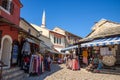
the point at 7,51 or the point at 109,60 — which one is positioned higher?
the point at 7,51

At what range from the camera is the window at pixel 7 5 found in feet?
37.0

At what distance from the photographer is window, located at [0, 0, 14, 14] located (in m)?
11.3

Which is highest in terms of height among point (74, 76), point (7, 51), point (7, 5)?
point (7, 5)

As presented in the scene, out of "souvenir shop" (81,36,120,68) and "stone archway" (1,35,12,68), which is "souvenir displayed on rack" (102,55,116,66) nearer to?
"souvenir shop" (81,36,120,68)

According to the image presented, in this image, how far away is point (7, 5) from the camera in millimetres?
11914

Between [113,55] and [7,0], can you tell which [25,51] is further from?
[113,55]

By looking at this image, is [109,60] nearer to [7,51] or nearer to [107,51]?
[107,51]

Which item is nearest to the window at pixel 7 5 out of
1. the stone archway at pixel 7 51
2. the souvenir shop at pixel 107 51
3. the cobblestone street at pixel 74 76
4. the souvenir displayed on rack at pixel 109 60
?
the stone archway at pixel 7 51

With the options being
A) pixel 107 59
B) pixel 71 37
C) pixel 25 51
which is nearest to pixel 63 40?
pixel 71 37

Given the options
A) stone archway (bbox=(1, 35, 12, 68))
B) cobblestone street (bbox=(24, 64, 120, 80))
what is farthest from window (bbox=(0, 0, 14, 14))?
cobblestone street (bbox=(24, 64, 120, 80))

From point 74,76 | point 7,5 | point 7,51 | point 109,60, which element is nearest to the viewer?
point 7,5

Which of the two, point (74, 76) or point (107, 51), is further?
point (107, 51)

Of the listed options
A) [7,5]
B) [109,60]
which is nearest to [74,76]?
[109,60]

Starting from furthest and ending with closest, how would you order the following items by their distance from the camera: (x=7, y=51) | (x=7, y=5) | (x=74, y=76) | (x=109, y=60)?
(x=109, y=60) → (x=74, y=76) → (x=7, y=51) → (x=7, y=5)
